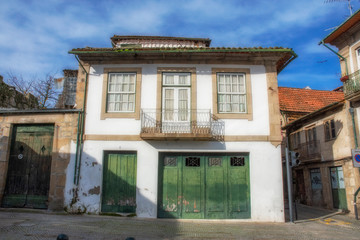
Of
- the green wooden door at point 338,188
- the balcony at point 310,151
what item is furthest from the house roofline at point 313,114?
the green wooden door at point 338,188

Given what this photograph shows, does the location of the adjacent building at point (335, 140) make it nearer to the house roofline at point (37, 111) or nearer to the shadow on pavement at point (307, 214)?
the shadow on pavement at point (307, 214)

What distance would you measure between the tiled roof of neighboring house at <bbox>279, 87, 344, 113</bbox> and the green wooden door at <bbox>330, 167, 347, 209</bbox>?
20.0ft

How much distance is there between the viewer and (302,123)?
18312 millimetres

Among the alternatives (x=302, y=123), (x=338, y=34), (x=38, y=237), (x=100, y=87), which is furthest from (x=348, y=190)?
(x=38, y=237)

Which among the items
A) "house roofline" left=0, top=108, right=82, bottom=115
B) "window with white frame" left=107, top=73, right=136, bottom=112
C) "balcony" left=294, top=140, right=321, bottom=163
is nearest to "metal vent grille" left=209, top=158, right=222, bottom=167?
"window with white frame" left=107, top=73, right=136, bottom=112

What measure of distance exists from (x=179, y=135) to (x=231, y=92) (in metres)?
2.49

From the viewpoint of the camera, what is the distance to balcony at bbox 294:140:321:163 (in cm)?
1629

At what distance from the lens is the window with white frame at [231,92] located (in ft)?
32.8

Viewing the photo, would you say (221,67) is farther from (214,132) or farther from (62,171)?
(62,171)

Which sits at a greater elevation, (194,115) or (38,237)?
(194,115)

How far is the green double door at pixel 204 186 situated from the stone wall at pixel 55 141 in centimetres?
318

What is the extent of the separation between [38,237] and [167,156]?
4566 mm

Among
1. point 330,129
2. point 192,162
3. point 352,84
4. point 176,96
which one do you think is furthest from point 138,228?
point 330,129

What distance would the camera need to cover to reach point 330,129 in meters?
15.2
